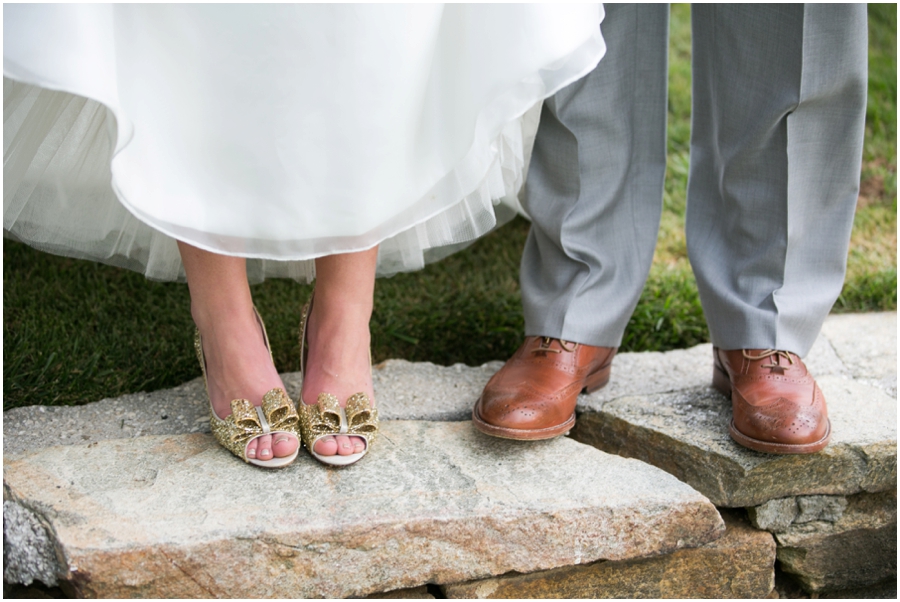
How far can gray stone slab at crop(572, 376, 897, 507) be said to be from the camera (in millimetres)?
1494

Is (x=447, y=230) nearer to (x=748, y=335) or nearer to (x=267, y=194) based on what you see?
(x=267, y=194)

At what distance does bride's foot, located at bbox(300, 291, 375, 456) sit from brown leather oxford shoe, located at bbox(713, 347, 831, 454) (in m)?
0.70

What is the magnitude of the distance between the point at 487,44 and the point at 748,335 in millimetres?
757

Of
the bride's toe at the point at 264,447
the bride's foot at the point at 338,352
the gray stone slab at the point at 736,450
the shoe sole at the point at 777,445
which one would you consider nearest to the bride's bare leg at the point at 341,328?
the bride's foot at the point at 338,352

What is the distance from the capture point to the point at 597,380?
5.61 feet

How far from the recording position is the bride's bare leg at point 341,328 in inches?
54.7

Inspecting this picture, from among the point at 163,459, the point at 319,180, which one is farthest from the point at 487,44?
the point at 163,459

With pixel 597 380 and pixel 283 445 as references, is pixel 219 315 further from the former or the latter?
pixel 597 380

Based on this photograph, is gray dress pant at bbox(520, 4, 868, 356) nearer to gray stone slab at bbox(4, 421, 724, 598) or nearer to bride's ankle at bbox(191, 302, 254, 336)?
gray stone slab at bbox(4, 421, 724, 598)

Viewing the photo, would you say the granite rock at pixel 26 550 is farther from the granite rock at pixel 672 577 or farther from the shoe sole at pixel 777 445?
the shoe sole at pixel 777 445

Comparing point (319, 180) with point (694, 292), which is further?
point (694, 292)

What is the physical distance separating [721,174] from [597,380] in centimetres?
51

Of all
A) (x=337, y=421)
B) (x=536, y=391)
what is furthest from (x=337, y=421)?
(x=536, y=391)

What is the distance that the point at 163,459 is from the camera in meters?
1.35
